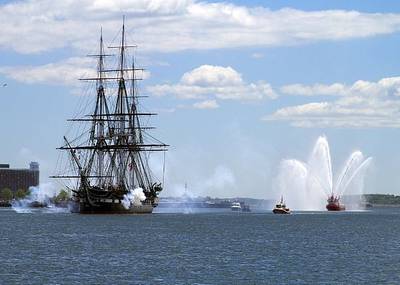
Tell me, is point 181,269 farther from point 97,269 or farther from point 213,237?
point 213,237

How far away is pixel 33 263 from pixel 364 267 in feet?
80.6

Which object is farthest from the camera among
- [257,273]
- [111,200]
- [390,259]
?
[111,200]

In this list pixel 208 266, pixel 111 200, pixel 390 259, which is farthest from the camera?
pixel 111 200

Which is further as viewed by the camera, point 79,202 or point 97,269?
point 79,202

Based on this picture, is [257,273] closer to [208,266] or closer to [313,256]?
[208,266]

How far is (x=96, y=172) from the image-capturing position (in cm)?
19725

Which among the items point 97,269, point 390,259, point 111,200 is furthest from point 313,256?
point 111,200

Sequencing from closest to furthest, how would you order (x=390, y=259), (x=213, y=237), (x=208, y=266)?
(x=208, y=266)
(x=390, y=259)
(x=213, y=237)

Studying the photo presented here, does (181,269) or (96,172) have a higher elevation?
(96,172)

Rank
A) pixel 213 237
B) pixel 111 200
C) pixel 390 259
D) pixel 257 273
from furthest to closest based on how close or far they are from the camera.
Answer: pixel 111 200 → pixel 213 237 → pixel 390 259 → pixel 257 273

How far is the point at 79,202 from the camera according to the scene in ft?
642

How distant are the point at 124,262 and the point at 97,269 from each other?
5467mm

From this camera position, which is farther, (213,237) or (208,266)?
(213,237)

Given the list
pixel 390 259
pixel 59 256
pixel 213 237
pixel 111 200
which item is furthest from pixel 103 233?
pixel 111 200
